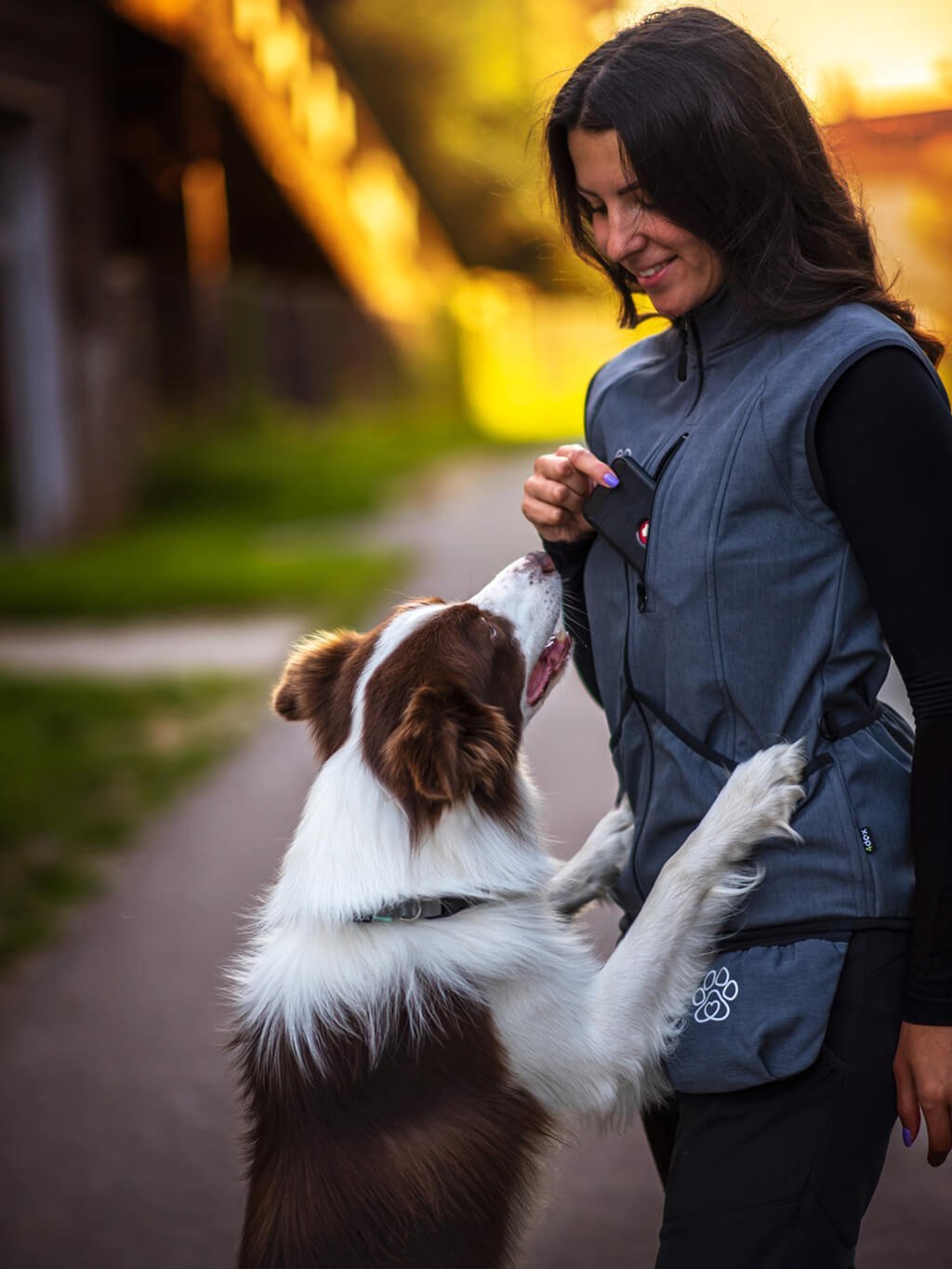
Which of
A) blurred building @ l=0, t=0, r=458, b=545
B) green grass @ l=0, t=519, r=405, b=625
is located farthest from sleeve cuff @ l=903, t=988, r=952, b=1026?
blurred building @ l=0, t=0, r=458, b=545

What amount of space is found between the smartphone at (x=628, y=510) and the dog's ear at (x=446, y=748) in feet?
1.65

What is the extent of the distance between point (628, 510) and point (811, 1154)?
112 centimetres

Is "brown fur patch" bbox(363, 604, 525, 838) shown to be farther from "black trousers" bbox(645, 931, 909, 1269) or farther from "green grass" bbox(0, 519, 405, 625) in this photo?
"green grass" bbox(0, 519, 405, 625)

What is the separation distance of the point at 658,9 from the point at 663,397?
2.28 ft

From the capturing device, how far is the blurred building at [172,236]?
551 inches

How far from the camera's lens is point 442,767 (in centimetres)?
267

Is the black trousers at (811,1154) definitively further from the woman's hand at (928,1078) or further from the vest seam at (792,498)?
the vest seam at (792,498)

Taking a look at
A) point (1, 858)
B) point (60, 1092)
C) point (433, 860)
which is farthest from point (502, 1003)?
point (1, 858)

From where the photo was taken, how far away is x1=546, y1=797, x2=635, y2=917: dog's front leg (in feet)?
10.3

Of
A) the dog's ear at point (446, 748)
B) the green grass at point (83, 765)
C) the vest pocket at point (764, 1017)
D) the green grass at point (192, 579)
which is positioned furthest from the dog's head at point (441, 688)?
the green grass at point (192, 579)

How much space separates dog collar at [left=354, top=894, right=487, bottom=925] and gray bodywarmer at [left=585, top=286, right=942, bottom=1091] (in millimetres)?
543

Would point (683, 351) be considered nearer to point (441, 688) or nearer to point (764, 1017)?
point (441, 688)

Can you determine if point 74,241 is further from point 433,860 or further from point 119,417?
point 433,860

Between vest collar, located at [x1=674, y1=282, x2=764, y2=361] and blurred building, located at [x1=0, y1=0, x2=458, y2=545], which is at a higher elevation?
blurred building, located at [x1=0, y1=0, x2=458, y2=545]
